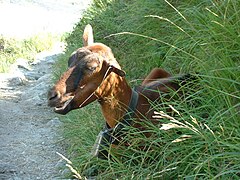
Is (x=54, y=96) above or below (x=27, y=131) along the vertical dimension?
above

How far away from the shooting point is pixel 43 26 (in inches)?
672

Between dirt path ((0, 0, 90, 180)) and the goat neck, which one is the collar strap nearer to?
the goat neck

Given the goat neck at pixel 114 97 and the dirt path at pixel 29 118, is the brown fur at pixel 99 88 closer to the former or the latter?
the goat neck at pixel 114 97

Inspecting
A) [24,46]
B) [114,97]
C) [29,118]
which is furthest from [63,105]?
[24,46]

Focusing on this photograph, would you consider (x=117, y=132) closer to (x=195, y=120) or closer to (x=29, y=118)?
(x=195, y=120)

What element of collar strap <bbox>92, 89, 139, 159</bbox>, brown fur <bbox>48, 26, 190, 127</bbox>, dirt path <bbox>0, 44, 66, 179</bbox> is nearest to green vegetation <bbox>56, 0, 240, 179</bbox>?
collar strap <bbox>92, 89, 139, 159</bbox>

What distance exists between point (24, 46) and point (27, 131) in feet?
25.8

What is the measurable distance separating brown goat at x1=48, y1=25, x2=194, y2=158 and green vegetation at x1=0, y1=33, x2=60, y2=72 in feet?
30.6

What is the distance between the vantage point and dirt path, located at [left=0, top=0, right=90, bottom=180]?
5.62 meters

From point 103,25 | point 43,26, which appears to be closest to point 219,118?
point 103,25

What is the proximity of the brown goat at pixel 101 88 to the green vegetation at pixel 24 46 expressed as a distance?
931cm

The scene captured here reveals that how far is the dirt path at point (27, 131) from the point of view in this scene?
219 inches

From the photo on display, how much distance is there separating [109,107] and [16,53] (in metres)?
10.2

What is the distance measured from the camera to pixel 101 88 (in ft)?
14.2
